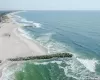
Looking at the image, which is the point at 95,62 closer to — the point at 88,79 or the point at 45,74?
the point at 88,79

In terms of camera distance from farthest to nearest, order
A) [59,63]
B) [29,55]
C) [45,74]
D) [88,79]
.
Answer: [29,55] → [59,63] → [45,74] → [88,79]

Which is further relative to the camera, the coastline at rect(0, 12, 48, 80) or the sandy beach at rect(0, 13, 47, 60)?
the sandy beach at rect(0, 13, 47, 60)

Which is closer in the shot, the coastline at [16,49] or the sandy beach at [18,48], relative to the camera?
the coastline at [16,49]

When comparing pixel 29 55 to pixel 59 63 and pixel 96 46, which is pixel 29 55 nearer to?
pixel 59 63

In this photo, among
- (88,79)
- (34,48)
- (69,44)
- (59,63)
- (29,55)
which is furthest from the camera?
(69,44)

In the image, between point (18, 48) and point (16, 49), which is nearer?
point (16, 49)

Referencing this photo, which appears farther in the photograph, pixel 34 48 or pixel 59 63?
pixel 34 48

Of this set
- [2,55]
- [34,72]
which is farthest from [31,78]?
[2,55]

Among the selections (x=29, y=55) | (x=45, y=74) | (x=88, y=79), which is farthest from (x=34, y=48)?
(x=88, y=79)

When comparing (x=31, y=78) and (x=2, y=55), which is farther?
(x=2, y=55)
